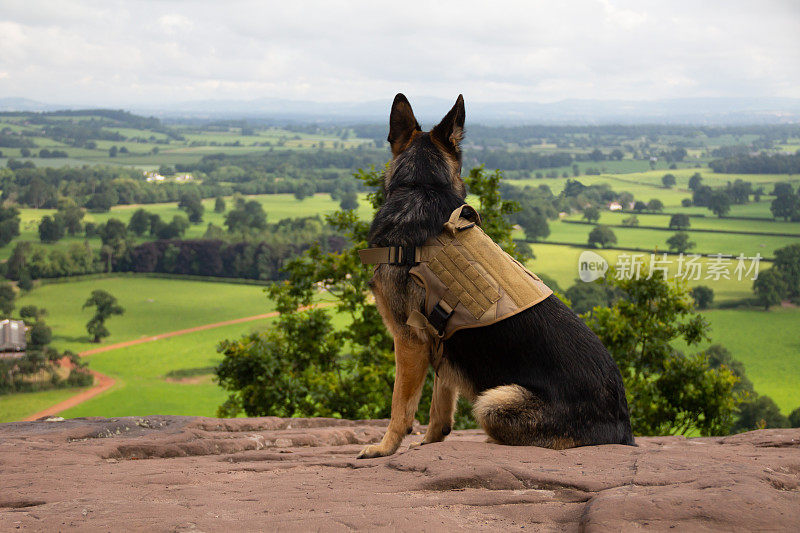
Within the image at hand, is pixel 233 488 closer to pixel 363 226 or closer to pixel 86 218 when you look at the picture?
pixel 363 226

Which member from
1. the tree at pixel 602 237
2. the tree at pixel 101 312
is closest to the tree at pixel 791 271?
the tree at pixel 602 237

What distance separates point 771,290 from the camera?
3822 centimetres

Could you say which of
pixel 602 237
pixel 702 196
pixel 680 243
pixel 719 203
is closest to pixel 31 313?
pixel 602 237

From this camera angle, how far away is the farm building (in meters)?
34.0

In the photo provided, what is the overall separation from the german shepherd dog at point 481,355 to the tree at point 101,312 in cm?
4673

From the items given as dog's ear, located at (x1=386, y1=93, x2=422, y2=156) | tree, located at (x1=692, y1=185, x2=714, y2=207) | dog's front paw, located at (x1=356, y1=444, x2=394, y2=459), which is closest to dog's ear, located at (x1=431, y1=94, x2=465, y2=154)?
dog's ear, located at (x1=386, y1=93, x2=422, y2=156)

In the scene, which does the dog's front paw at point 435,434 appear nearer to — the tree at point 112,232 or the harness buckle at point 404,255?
the harness buckle at point 404,255

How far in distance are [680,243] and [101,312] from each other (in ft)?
142

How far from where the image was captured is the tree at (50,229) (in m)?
64.4

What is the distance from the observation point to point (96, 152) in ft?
378

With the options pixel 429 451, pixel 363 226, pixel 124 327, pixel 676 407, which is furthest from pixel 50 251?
pixel 429 451

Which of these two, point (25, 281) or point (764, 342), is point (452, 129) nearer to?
point (764, 342)

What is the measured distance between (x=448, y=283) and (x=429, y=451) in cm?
127

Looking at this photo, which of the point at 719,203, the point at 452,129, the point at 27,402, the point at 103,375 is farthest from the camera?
the point at 719,203
